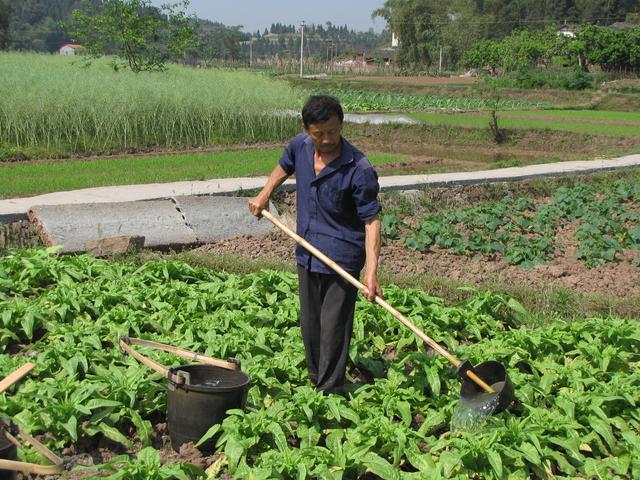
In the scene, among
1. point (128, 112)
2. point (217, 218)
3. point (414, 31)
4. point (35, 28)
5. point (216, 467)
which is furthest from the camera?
point (35, 28)

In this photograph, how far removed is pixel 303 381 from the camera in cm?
540

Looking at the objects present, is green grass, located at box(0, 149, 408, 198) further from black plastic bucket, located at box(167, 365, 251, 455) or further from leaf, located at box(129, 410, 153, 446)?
black plastic bucket, located at box(167, 365, 251, 455)

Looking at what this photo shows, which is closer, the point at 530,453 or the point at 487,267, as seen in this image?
the point at 530,453

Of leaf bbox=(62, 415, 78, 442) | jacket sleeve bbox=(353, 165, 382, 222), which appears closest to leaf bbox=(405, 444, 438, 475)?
jacket sleeve bbox=(353, 165, 382, 222)

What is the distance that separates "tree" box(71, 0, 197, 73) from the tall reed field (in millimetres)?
2777

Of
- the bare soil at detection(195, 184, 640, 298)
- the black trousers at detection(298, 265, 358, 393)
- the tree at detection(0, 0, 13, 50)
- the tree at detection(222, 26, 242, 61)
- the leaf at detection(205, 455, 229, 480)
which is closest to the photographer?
the leaf at detection(205, 455, 229, 480)

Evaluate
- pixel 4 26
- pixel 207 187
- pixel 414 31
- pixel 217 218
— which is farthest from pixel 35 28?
pixel 217 218

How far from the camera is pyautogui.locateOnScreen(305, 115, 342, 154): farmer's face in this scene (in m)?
4.88

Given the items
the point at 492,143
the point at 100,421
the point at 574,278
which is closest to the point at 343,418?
the point at 100,421

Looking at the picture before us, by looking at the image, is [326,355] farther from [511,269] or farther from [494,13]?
[494,13]

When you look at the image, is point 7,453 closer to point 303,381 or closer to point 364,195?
point 303,381

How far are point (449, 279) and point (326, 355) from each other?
3.49 m

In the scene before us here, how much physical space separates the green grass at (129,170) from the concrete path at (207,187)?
0.98 metres

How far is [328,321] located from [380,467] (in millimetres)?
1212
